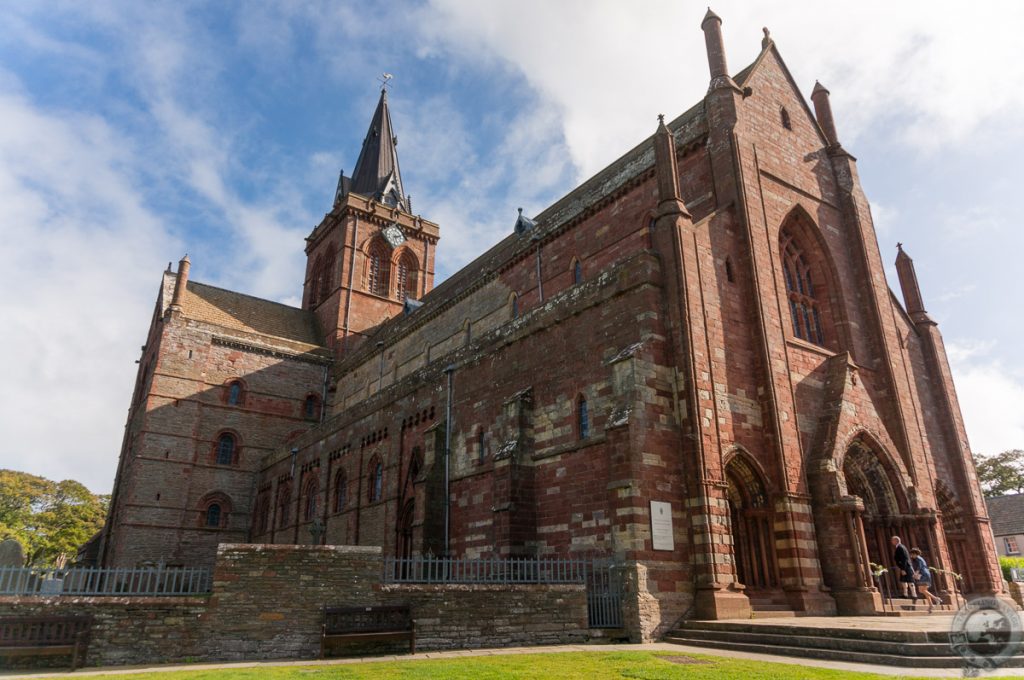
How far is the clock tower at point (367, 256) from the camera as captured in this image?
47.9 metres

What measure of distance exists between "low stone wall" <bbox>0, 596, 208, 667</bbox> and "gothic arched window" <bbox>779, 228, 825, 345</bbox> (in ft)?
55.8

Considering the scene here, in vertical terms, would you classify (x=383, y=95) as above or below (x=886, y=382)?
above

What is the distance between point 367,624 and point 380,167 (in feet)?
155

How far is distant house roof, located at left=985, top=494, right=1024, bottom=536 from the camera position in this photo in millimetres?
50469

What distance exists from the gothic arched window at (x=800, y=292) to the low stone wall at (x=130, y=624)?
17003 millimetres

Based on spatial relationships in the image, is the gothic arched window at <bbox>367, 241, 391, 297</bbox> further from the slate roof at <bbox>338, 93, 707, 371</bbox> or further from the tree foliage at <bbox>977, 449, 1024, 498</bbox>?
the tree foliage at <bbox>977, 449, 1024, 498</bbox>

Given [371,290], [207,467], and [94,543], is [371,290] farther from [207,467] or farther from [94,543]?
[94,543]

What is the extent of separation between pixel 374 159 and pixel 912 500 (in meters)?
47.1

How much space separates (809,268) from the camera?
22.0 metres

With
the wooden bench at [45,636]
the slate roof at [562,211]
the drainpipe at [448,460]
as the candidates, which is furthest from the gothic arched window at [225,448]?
the wooden bench at [45,636]

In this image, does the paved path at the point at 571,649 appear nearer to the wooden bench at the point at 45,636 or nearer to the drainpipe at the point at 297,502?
the wooden bench at the point at 45,636

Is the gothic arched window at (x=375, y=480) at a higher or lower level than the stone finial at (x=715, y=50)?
lower

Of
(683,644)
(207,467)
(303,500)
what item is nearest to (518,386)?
(683,644)

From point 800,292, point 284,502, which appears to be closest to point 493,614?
point 800,292
